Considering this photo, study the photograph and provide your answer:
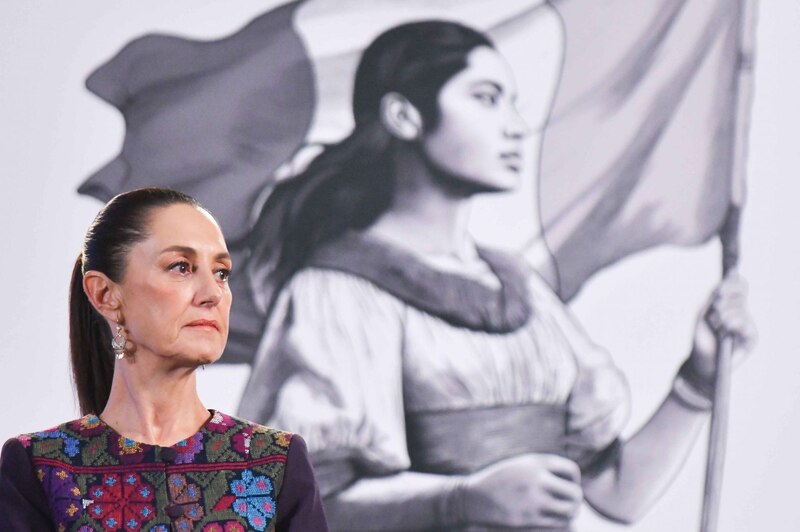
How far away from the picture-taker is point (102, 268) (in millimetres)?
1357

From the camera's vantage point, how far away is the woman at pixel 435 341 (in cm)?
276

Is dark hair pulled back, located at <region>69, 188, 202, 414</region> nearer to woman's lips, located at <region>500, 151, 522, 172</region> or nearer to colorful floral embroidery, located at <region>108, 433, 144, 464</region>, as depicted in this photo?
colorful floral embroidery, located at <region>108, 433, 144, 464</region>

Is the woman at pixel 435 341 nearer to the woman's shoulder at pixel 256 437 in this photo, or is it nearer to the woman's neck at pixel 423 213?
the woman's neck at pixel 423 213

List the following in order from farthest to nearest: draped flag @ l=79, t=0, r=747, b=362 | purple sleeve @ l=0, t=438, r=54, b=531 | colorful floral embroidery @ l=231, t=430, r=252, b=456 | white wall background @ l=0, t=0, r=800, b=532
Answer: draped flag @ l=79, t=0, r=747, b=362 < white wall background @ l=0, t=0, r=800, b=532 < colorful floral embroidery @ l=231, t=430, r=252, b=456 < purple sleeve @ l=0, t=438, r=54, b=531

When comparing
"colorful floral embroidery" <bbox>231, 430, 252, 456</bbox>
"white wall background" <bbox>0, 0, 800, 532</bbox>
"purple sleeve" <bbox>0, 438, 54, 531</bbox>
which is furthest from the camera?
"white wall background" <bbox>0, 0, 800, 532</bbox>

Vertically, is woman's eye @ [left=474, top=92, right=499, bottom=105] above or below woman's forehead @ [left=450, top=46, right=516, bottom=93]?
below

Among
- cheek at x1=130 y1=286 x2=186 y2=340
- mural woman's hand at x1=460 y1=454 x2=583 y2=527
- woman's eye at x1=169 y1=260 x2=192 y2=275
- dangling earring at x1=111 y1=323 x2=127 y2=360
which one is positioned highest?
woman's eye at x1=169 y1=260 x2=192 y2=275

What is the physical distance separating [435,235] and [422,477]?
1.85 feet

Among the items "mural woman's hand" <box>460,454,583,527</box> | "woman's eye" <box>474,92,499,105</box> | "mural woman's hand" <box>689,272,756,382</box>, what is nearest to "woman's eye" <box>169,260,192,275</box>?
"mural woman's hand" <box>460,454,583,527</box>

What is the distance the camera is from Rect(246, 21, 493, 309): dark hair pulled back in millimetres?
2820

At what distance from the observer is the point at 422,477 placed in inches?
109

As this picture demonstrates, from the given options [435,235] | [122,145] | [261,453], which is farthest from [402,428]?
[261,453]

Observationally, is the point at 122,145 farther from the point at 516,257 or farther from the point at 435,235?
the point at 516,257

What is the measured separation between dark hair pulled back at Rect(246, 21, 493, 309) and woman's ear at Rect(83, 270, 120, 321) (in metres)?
1.43
